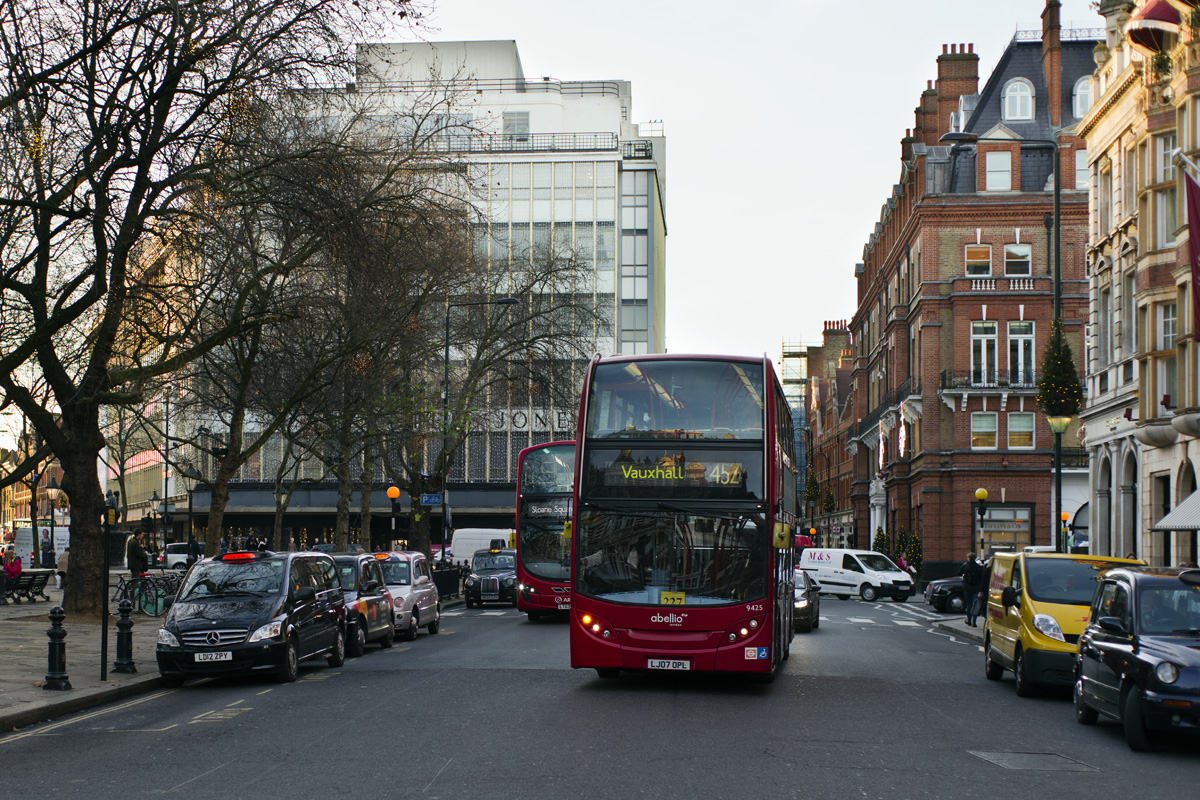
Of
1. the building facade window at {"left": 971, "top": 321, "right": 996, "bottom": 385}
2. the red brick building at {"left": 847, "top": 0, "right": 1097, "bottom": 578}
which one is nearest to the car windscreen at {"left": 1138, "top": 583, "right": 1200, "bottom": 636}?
the red brick building at {"left": 847, "top": 0, "right": 1097, "bottom": 578}

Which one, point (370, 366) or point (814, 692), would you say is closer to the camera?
point (814, 692)

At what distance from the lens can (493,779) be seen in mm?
9344

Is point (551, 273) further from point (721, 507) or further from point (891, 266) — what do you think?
point (721, 507)

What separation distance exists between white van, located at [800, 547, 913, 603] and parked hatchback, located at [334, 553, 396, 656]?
2790 centimetres

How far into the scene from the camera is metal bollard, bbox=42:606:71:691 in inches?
586

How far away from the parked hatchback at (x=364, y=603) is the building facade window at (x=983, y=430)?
126ft

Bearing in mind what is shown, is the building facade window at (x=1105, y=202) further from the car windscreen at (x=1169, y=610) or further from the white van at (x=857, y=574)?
the car windscreen at (x=1169, y=610)

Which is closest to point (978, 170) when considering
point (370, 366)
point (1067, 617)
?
point (370, 366)

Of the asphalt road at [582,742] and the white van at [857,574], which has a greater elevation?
the asphalt road at [582,742]

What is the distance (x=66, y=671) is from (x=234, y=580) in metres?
2.83

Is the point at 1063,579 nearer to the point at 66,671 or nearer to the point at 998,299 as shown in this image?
the point at 66,671

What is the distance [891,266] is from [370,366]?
39.2 m

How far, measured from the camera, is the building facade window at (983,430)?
57031mm

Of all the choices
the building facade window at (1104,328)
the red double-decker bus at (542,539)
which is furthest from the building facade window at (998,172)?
the red double-decker bus at (542,539)
